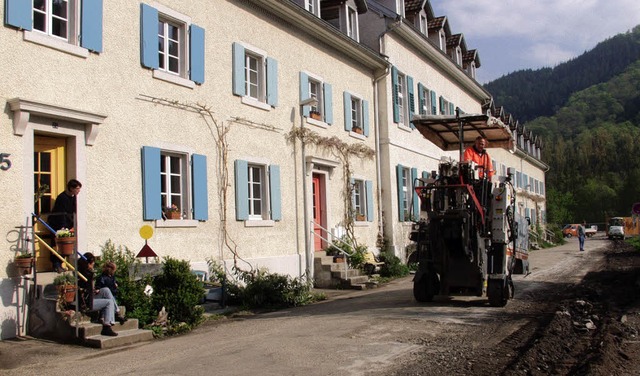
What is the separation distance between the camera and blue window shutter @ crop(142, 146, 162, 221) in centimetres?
1093

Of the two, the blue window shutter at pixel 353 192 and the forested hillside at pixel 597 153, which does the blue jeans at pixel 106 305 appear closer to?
the blue window shutter at pixel 353 192

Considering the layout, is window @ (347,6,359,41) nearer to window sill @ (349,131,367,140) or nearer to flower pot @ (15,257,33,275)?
window sill @ (349,131,367,140)

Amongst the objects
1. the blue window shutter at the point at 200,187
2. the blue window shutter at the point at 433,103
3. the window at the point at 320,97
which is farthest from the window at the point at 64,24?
the blue window shutter at the point at 433,103

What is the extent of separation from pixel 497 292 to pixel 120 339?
19.6 feet

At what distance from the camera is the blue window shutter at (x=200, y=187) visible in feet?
39.8

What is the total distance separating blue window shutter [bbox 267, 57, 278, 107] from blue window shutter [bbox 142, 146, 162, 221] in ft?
13.9

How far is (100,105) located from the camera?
1032 centimetres

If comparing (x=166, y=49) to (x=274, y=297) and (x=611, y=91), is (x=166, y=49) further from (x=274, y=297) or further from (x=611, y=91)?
(x=611, y=91)

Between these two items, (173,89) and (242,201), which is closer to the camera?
(173,89)

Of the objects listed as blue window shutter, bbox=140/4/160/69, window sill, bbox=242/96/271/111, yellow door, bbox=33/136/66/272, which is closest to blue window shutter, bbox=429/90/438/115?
window sill, bbox=242/96/271/111

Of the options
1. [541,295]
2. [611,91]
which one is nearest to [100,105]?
[541,295]

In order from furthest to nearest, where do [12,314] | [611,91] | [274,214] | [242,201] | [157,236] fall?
[611,91] → [274,214] → [242,201] → [157,236] → [12,314]

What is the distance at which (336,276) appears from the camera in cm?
1559

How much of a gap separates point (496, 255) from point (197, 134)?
6.29 m
